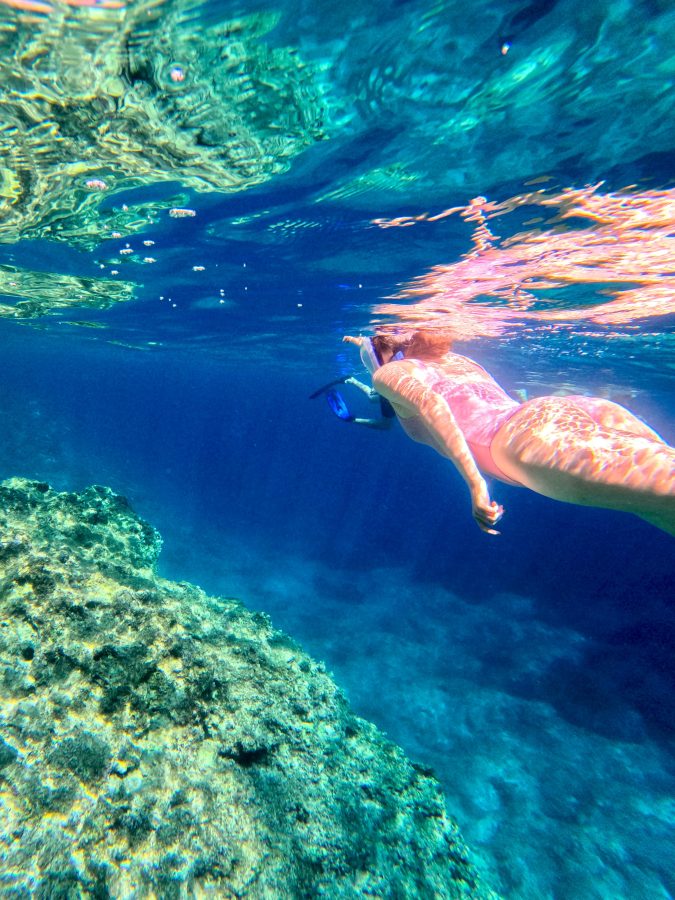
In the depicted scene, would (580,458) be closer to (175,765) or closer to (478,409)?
(478,409)

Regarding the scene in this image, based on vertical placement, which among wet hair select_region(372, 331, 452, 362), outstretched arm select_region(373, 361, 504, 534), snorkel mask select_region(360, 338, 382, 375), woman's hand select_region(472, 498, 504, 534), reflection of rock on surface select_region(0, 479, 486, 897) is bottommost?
reflection of rock on surface select_region(0, 479, 486, 897)

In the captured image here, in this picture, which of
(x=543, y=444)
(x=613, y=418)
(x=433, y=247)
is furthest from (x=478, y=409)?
(x=433, y=247)

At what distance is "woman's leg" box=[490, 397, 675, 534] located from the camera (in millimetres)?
2918

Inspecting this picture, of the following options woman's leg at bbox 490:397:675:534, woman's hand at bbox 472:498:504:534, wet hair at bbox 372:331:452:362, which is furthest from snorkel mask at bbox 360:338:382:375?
woman's hand at bbox 472:498:504:534

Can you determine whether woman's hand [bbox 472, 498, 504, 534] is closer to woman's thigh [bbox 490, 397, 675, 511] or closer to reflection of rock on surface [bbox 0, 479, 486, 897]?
woman's thigh [bbox 490, 397, 675, 511]

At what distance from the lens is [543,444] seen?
354 centimetres

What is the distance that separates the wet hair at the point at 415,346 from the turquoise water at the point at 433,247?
10.6ft

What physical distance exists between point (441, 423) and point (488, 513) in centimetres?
104

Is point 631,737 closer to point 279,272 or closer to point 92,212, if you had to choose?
point 279,272

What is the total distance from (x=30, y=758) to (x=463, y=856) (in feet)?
10.5

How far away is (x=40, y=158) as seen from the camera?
26.2 ft

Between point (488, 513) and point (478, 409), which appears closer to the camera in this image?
point (488, 513)

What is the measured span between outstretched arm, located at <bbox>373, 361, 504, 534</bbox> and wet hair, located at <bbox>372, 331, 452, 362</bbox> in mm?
1877

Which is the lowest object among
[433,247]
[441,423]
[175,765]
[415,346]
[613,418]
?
[175,765]
